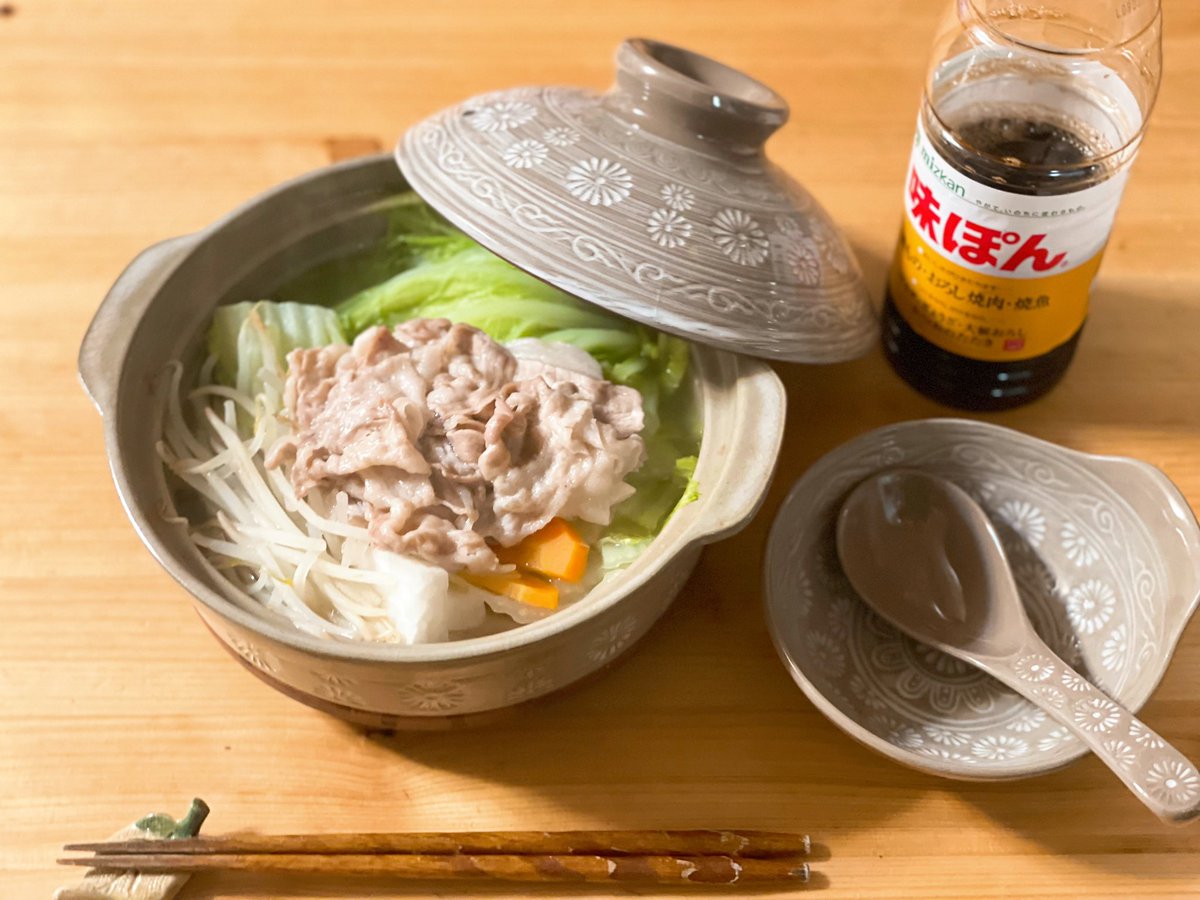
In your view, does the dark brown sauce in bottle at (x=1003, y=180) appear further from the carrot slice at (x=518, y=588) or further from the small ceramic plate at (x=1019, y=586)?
the carrot slice at (x=518, y=588)

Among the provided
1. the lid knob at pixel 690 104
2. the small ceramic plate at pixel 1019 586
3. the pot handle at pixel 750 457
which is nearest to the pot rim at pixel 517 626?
the pot handle at pixel 750 457

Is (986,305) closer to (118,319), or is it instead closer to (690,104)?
(690,104)

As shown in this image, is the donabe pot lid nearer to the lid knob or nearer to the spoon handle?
the lid knob

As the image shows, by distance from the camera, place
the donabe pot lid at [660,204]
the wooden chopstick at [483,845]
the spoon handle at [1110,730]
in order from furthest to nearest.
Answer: the donabe pot lid at [660,204]
the wooden chopstick at [483,845]
the spoon handle at [1110,730]

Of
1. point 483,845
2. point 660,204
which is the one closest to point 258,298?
point 660,204

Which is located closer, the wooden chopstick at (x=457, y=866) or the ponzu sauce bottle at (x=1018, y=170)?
the wooden chopstick at (x=457, y=866)

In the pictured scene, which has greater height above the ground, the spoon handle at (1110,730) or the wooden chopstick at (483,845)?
the spoon handle at (1110,730)

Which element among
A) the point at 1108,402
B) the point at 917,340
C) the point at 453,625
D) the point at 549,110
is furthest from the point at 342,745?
the point at 1108,402
